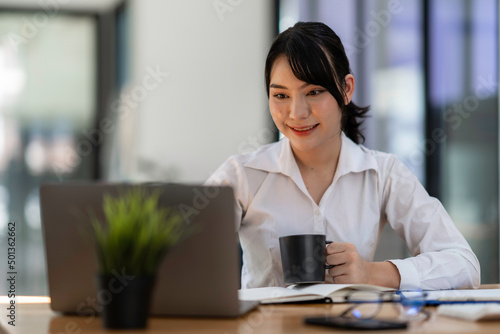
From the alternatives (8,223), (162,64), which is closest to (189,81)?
(162,64)

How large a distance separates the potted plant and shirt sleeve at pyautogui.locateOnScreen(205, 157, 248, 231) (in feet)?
3.04

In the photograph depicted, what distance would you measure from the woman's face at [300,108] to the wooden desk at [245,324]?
71 cm

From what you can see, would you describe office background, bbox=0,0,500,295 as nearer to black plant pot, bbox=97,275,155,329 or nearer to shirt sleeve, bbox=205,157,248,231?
shirt sleeve, bbox=205,157,248,231

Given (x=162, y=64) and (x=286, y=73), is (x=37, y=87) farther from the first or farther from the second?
(x=286, y=73)

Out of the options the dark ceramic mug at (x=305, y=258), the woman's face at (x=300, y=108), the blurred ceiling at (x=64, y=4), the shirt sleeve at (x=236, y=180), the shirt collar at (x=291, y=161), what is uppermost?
the blurred ceiling at (x=64, y=4)

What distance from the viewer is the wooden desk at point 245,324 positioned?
1.01 m

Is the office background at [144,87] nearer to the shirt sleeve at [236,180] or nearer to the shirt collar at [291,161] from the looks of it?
the shirt collar at [291,161]

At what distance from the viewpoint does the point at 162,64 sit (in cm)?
434

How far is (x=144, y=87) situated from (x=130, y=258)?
3.45 m

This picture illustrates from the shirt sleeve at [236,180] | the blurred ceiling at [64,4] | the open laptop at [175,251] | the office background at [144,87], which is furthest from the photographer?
the blurred ceiling at [64,4]

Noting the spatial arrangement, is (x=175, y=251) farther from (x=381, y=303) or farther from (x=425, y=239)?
(x=425, y=239)

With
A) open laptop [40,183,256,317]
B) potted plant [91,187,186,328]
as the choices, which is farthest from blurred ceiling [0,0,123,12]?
potted plant [91,187,186,328]

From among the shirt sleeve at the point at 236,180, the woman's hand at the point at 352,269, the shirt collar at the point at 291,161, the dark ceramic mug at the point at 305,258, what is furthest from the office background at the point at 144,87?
the dark ceramic mug at the point at 305,258

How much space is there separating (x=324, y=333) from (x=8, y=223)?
142 inches
